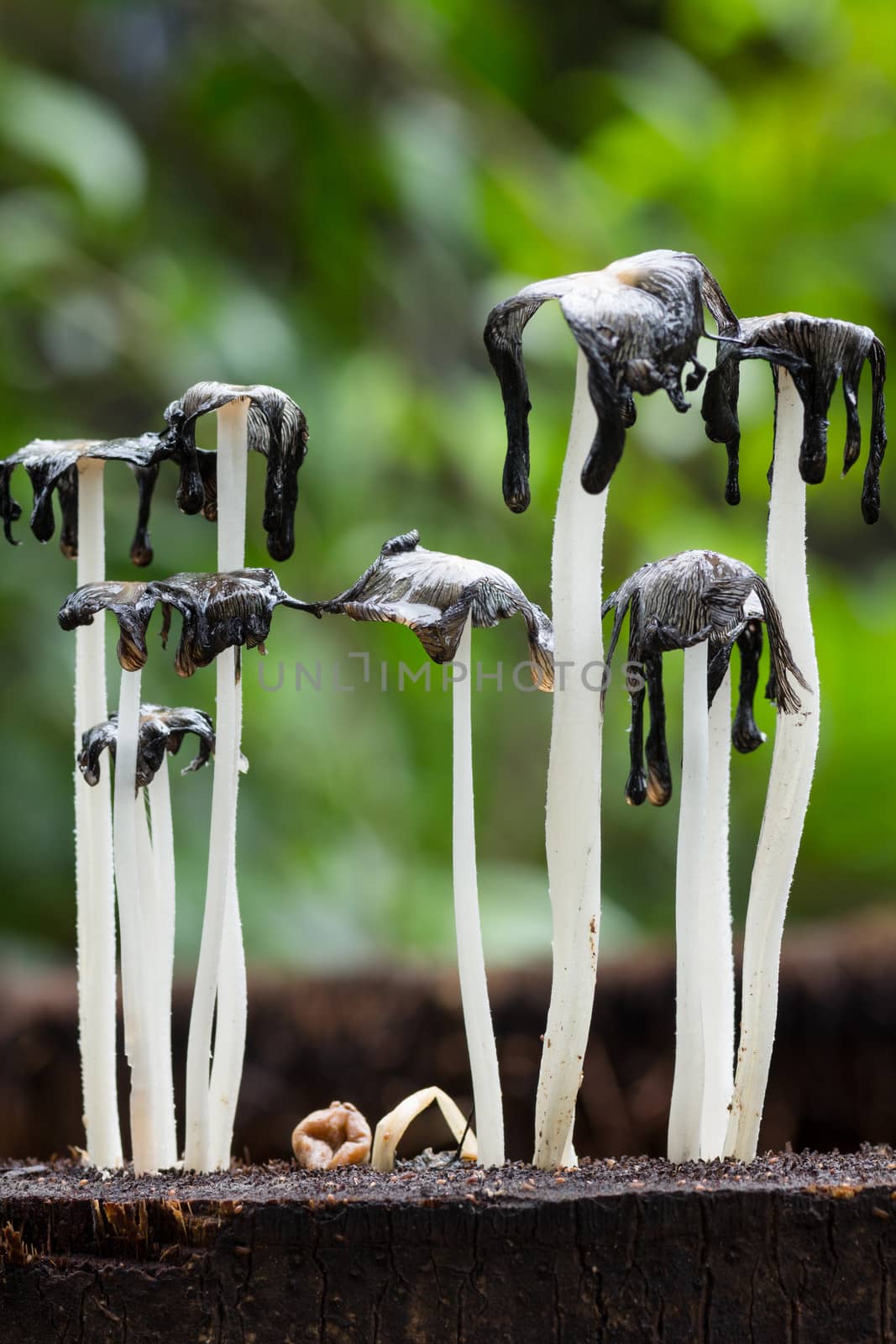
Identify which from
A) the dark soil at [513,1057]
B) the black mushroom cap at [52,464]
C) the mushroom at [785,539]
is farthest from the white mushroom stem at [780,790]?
the dark soil at [513,1057]

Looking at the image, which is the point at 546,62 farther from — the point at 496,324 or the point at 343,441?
the point at 496,324

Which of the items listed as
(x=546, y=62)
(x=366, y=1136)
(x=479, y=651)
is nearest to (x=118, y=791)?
(x=366, y=1136)

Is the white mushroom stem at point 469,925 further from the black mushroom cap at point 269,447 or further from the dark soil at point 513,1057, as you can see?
the dark soil at point 513,1057

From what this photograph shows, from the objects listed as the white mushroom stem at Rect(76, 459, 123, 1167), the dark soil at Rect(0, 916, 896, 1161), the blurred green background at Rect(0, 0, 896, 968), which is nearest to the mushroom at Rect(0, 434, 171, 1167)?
the white mushroom stem at Rect(76, 459, 123, 1167)

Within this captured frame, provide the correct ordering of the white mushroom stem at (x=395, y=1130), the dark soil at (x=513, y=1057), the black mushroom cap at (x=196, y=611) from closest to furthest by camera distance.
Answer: the black mushroom cap at (x=196, y=611), the white mushroom stem at (x=395, y=1130), the dark soil at (x=513, y=1057)

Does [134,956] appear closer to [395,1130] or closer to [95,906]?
[95,906]

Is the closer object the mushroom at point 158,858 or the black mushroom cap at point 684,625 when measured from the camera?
the black mushroom cap at point 684,625
